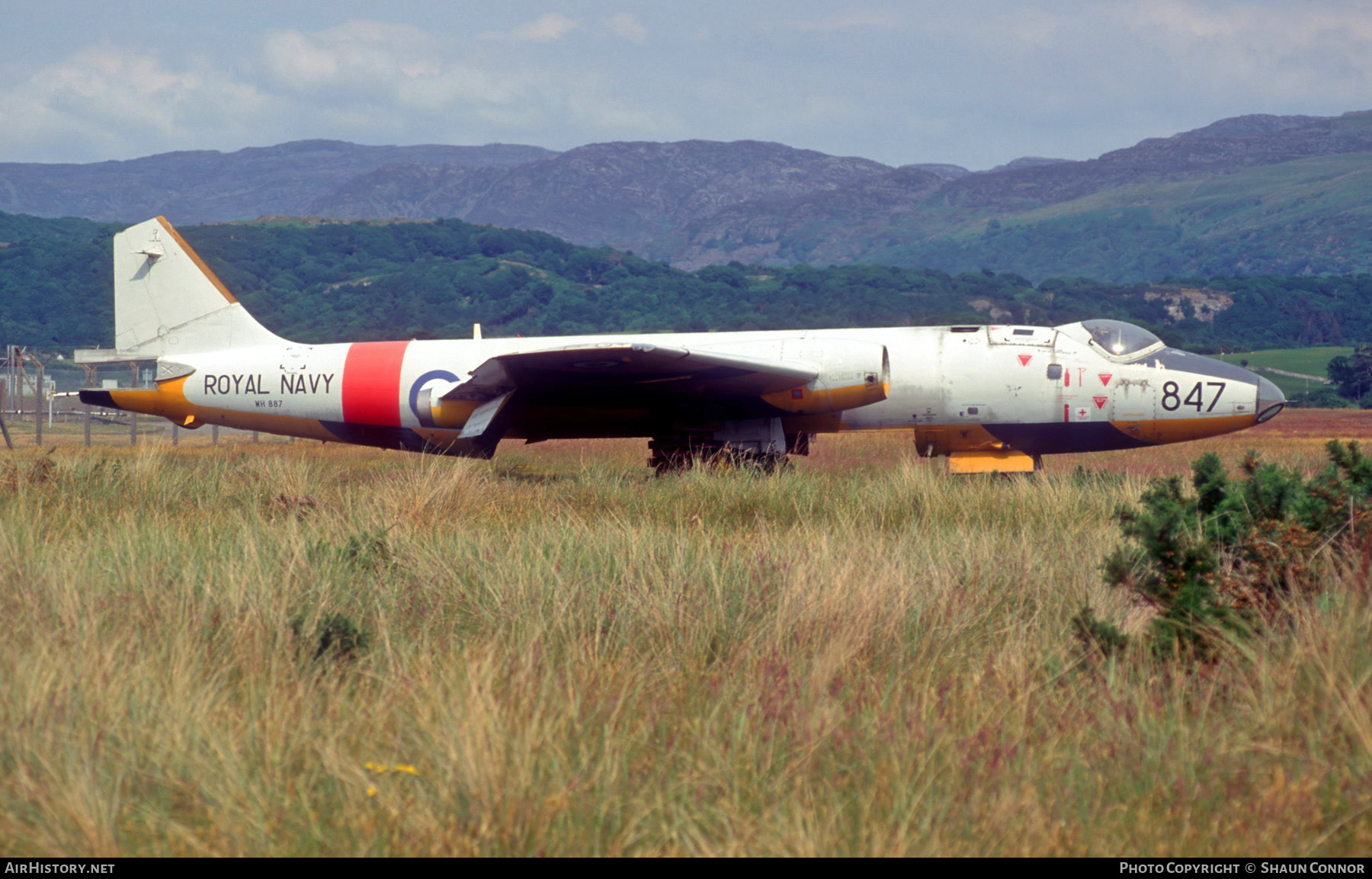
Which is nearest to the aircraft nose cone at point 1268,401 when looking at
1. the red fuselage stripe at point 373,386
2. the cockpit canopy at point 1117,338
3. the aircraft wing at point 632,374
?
the cockpit canopy at point 1117,338

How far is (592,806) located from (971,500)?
24.5 ft

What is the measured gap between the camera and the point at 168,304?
15273mm

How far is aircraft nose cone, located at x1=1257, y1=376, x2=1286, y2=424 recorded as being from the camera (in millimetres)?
12602

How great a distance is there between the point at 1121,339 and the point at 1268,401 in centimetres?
185

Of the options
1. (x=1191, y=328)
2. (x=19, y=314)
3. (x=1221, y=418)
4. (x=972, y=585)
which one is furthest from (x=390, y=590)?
(x=19, y=314)

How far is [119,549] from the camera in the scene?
22.6ft

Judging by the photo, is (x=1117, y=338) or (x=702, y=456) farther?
(x=702, y=456)

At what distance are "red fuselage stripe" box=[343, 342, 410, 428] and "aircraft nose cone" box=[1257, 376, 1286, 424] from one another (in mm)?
10891

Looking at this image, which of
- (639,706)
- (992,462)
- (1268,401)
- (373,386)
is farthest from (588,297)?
(639,706)

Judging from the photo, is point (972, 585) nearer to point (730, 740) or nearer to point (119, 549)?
point (730, 740)

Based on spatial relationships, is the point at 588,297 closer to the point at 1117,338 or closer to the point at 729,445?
the point at 729,445

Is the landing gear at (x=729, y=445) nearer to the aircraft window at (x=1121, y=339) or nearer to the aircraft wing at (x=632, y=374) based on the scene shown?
the aircraft wing at (x=632, y=374)

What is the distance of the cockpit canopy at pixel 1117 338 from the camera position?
13023 mm

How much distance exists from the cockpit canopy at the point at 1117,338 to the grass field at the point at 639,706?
21.2ft
